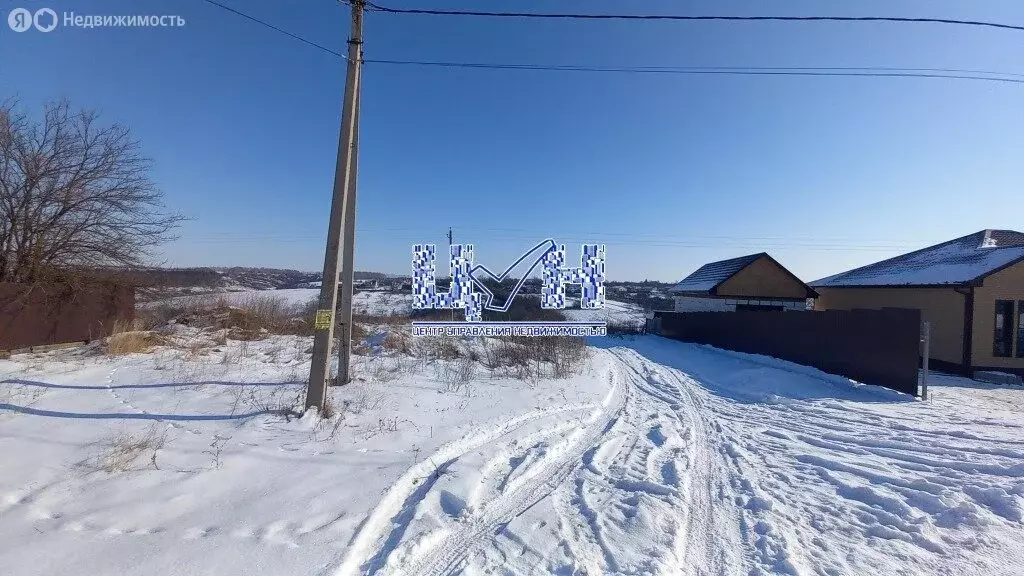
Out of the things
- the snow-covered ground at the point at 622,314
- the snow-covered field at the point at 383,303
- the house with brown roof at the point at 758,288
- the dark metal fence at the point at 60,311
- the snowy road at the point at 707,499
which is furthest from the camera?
the snow-covered ground at the point at 622,314

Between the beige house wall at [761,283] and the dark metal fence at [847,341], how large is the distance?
292 inches

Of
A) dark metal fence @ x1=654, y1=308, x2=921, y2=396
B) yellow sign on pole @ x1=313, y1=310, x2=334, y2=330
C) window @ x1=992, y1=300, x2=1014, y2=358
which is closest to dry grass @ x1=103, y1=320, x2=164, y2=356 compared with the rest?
yellow sign on pole @ x1=313, y1=310, x2=334, y2=330

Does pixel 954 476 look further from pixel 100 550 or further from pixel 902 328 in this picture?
pixel 100 550

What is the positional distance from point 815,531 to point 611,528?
1.61 meters

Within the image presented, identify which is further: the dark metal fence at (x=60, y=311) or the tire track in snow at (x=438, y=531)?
the dark metal fence at (x=60, y=311)

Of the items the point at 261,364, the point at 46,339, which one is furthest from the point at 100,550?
the point at 46,339

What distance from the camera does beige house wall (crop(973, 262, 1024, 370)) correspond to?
12820 mm

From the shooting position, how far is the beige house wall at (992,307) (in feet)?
42.1

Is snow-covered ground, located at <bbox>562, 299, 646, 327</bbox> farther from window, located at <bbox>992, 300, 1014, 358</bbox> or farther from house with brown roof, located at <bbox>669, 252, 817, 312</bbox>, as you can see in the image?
window, located at <bbox>992, 300, 1014, 358</bbox>

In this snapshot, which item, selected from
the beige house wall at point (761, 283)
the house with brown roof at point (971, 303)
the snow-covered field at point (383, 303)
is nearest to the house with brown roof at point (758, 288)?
the beige house wall at point (761, 283)

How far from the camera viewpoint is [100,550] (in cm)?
262

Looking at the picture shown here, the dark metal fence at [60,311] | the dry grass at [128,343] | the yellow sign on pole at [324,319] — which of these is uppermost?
the yellow sign on pole at [324,319]

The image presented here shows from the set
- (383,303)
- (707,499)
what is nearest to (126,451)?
(707,499)

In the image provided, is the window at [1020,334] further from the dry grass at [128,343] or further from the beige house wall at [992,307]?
the dry grass at [128,343]
